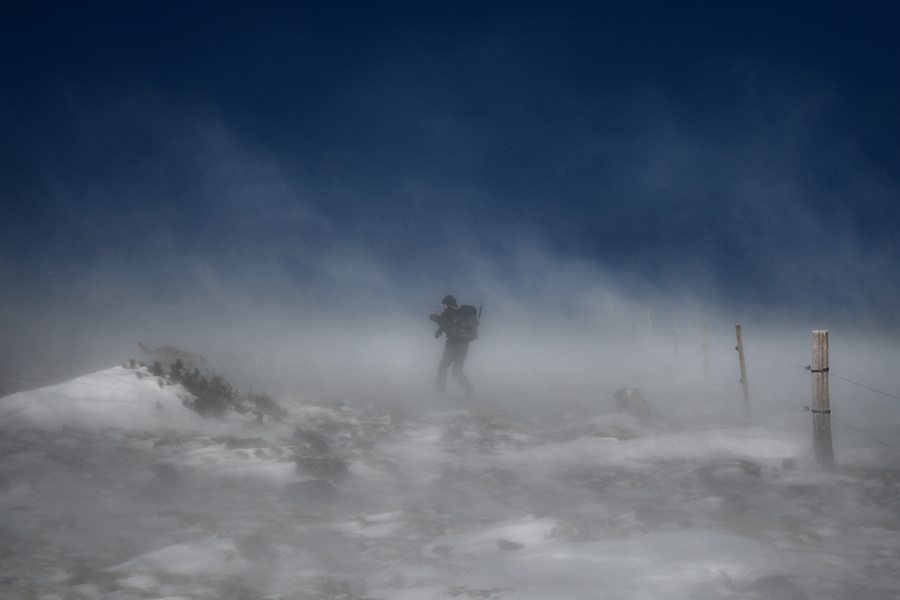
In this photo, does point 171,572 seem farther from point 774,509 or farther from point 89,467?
point 774,509

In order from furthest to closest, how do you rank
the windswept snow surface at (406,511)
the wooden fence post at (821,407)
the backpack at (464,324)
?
the backpack at (464,324) → the wooden fence post at (821,407) → the windswept snow surface at (406,511)

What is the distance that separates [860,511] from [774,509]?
846 millimetres

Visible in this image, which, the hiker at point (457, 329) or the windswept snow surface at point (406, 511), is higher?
the hiker at point (457, 329)

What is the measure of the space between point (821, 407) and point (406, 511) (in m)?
5.61

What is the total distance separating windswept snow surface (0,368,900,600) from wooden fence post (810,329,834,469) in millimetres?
234

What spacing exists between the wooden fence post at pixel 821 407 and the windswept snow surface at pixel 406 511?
0.23 meters

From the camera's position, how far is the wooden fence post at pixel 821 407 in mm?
7781

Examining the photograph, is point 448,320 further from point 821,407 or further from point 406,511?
point 821,407

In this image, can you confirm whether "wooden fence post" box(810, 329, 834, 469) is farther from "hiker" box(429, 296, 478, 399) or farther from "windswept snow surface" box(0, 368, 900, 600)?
"hiker" box(429, 296, 478, 399)

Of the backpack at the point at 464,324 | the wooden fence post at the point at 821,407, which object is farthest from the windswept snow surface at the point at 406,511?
the backpack at the point at 464,324

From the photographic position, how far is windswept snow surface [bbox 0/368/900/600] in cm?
448

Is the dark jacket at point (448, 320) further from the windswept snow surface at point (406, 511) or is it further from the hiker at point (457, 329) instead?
the windswept snow surface at point (406, 511)

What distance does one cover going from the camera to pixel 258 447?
320 inches

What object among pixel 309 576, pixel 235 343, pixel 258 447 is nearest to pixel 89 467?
pixel 258 447
